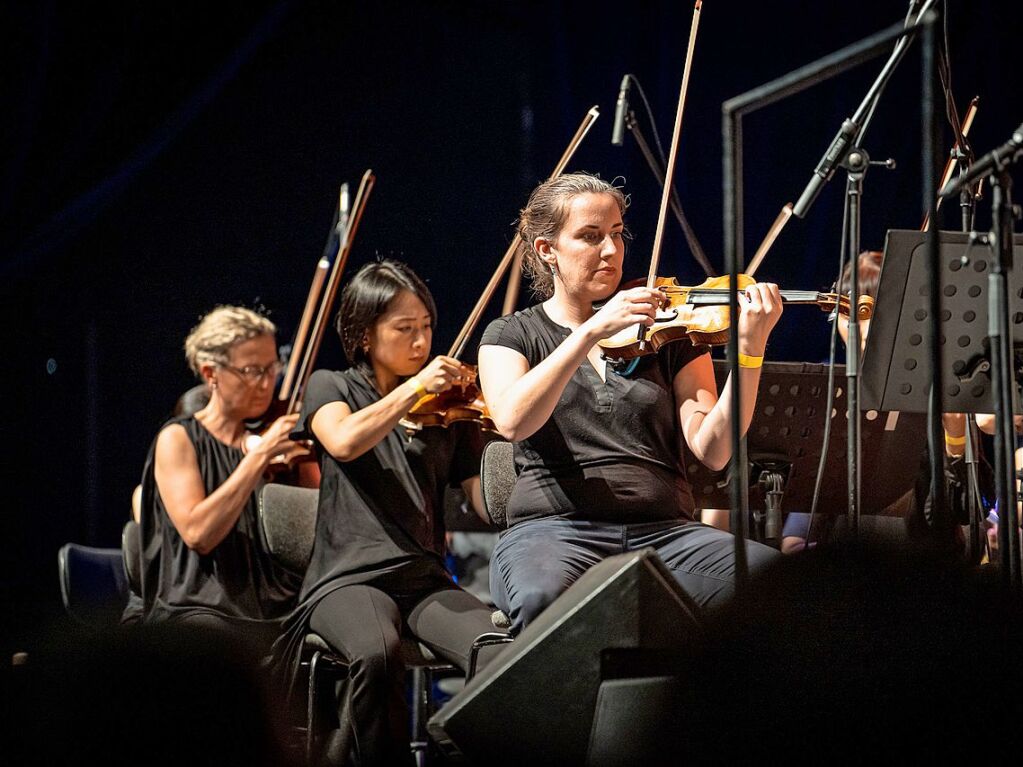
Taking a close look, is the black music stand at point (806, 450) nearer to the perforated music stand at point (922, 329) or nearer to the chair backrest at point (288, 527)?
the perforated music stand at point (922, 329)

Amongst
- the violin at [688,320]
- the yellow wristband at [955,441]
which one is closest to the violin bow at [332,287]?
the violin at [688,320]

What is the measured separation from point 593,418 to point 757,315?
1.29 ft

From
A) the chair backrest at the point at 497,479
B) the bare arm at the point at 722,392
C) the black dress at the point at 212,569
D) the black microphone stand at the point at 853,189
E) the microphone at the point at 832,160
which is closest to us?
the black microphone stand at the point at 853,189

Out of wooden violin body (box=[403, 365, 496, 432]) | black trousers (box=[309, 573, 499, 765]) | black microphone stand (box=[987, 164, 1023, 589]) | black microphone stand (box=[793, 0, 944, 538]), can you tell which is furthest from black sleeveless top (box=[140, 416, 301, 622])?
black microphone stand (box=[987, 164, 1023, 589])

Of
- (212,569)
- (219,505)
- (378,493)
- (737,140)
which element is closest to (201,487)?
(219,505)

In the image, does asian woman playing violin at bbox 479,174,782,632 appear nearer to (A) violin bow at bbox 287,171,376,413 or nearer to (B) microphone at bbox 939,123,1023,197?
(B) microphone at bbox 939,123,1023,197

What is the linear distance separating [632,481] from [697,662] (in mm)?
1050

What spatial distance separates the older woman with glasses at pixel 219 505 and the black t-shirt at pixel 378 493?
0.93 ft

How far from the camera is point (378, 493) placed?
8.54 feet

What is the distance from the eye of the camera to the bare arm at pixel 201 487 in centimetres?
282

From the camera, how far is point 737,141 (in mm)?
1434

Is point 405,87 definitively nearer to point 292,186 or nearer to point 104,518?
point 292,186

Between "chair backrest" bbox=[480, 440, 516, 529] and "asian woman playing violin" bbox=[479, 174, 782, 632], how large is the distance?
0.23 m

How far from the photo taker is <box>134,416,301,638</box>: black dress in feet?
9.23
